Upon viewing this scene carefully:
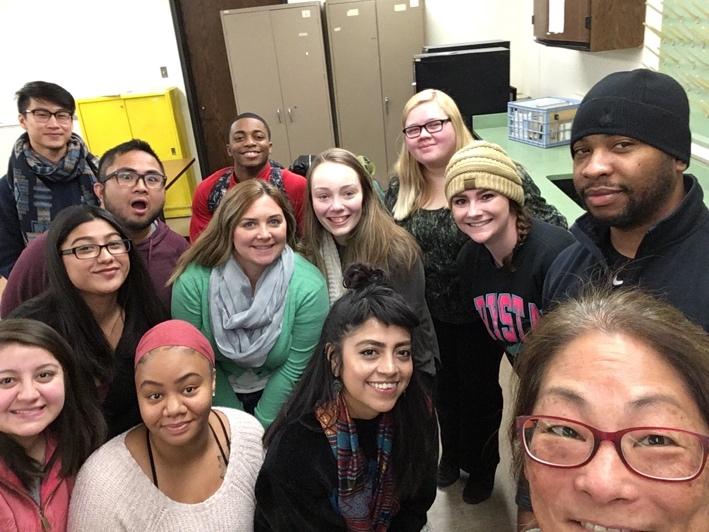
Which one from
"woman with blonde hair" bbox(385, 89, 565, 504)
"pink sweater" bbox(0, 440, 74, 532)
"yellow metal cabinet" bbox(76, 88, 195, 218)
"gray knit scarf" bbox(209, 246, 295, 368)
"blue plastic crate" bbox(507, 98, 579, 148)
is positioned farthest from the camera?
"yellow metal cabinet" bbox(76, 88, 195, 218)

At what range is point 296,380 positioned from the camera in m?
1.74

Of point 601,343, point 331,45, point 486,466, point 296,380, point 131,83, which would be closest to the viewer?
point 601,343

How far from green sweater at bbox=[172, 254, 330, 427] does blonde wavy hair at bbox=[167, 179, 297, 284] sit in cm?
4

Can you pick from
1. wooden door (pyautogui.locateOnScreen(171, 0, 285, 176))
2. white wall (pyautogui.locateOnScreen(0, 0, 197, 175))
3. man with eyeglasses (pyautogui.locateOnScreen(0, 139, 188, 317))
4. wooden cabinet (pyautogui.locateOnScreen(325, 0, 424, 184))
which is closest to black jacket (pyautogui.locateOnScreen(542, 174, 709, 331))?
man with eyeglasses (pyautogui.locateOnScreen(0, 139, 188, 317))

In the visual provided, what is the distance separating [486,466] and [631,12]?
2.38 metres

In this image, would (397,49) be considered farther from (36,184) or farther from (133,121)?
(36,184)

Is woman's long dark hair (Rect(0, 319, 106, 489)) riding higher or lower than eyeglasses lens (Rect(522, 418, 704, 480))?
lower

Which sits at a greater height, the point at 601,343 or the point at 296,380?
the point at 601,343

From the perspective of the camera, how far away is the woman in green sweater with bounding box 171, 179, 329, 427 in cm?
170

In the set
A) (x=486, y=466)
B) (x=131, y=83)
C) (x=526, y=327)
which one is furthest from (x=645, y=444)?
(x=131, y=83)

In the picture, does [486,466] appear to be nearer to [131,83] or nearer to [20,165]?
[20,165]

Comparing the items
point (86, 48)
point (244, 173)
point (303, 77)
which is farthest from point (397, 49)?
point (244, 173)

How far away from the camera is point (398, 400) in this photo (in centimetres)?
147

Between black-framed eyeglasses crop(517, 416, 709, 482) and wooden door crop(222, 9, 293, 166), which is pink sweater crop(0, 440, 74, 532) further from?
wooden door crop(222, 9, 293, 166)
